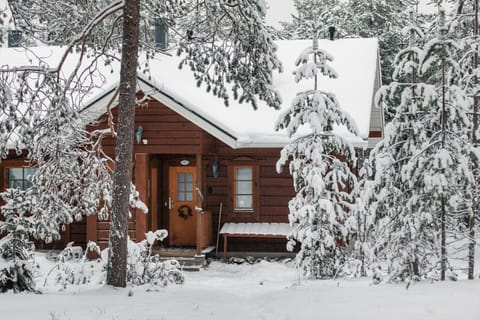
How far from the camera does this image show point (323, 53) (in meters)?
11.4

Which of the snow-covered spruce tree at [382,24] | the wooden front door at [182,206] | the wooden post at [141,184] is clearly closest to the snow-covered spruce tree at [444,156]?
the wooden post at [141,184]

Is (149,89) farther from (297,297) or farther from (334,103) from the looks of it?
(297,297)

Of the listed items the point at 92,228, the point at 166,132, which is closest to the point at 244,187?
the point at 166,132

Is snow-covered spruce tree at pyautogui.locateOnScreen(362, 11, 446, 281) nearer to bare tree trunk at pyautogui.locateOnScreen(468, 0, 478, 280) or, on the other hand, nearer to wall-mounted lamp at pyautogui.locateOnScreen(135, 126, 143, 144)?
bare tree trunk at pyautogui.locateOnScreen(468, 0, 478, 280)

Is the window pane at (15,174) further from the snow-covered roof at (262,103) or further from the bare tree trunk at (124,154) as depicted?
the bare tree trunk at (124,154)

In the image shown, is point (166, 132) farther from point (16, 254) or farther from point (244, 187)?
point (16, 254)

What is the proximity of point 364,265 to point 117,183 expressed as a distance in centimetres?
502

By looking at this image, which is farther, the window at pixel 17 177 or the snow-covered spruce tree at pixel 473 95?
the window at pixel 17 177

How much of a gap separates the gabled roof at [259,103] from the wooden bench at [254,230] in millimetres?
2271

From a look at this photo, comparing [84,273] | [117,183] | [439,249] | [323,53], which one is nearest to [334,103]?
[323,53]

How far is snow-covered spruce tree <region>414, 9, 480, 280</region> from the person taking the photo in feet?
25.7

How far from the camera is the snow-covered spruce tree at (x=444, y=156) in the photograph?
784cm

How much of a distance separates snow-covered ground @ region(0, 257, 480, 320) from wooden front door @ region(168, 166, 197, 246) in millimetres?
7966

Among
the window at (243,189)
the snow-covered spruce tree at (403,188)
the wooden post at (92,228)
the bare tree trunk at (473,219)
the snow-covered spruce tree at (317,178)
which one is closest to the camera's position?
the snow-covered spruce tree at (403,188)
